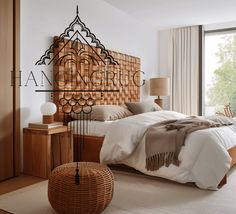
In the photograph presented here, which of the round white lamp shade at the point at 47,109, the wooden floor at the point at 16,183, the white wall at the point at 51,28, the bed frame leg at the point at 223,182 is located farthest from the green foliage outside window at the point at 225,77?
the wooden floor at the point at 16,183

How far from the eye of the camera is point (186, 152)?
2904mm

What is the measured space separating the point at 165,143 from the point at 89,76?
5.83ft

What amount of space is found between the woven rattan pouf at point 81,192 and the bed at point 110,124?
0.77 meters

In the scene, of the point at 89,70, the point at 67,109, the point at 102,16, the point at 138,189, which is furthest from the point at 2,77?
the point at 102,16

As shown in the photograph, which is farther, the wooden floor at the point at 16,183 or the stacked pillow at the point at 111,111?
the stacked pillow at the point at 111,111

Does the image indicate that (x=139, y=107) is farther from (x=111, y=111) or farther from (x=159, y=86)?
(x=159, y=86)

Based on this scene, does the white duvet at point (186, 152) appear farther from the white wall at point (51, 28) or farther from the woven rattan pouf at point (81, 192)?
the white wall at point (51, 28)

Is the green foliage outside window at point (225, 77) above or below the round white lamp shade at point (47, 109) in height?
above

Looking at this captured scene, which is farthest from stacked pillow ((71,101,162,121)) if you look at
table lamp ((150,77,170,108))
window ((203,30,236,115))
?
window ((203,30,236,115))

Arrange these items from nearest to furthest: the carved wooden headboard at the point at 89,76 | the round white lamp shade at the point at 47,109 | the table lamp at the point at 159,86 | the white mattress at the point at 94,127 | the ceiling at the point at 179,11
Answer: the round white lamp shade at the point at 47,109, the white mattress at the point at 94,127, the carved wooden headboard at the point at 89,76, the ceiling at the point at 179,11, the table lamp at the point at 159,86

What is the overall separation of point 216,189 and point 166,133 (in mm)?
742

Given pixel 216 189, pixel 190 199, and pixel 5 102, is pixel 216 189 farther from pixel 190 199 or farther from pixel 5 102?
pixel 5 102

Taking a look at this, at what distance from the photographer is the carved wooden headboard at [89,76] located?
379 cm

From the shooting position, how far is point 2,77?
10.3 feet
